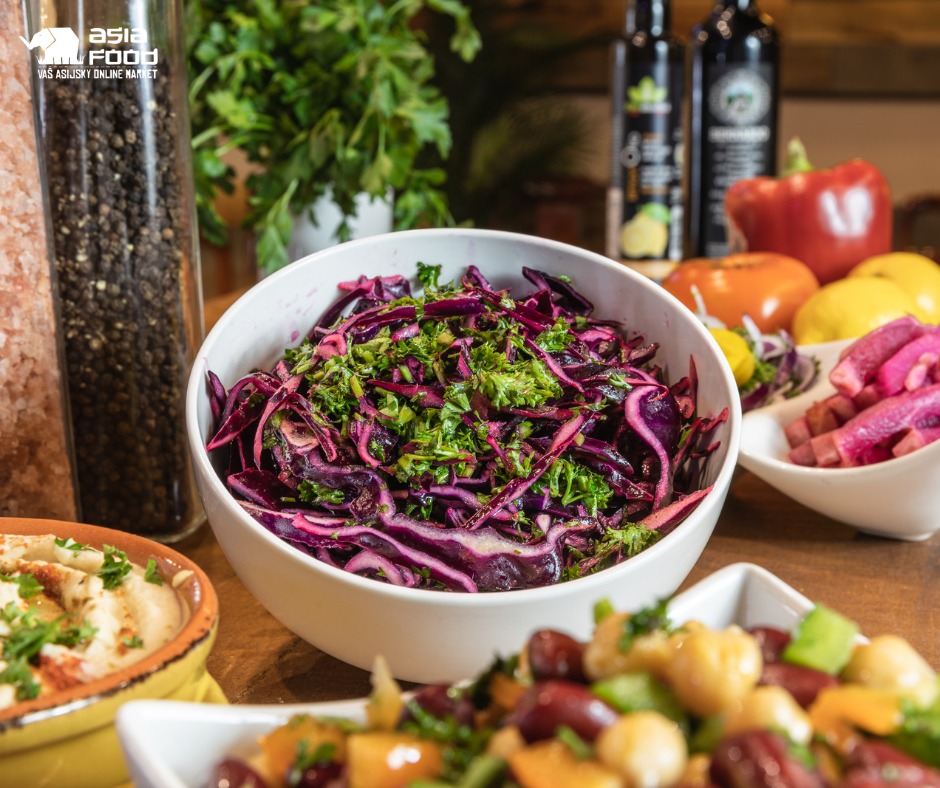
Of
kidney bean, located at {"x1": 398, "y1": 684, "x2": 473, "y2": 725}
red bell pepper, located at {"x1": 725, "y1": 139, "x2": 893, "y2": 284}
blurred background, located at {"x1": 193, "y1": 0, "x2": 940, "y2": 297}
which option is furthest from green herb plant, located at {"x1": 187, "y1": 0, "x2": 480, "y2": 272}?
blurred background, located at {"x1": 193, "y1": 0, "x2": 940, "y2": 297}

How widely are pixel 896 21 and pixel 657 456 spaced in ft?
14.7

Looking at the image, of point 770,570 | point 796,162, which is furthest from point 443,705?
point 796,162

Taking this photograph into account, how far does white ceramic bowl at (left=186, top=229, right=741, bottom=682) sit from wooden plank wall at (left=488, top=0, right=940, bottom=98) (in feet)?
12.2

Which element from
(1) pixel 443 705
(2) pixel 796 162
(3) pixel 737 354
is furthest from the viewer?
(2) pixel 796 162

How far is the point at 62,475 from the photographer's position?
39.5 inches

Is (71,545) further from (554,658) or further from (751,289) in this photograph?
(751,289)

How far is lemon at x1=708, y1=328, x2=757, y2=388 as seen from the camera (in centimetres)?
124

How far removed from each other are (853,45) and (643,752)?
4.76 meters

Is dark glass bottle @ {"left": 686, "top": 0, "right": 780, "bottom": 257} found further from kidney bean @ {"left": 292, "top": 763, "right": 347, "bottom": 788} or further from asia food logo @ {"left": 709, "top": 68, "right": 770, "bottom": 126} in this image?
kidney bean @ {"left": 292, "top": 763, "right": 347, "bottom": 788}

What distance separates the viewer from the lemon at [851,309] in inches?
54.9

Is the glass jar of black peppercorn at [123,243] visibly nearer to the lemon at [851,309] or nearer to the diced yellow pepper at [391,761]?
the diced yellow pepper at [391,761]

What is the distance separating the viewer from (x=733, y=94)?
1.97 m

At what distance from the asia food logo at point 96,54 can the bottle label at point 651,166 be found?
111 cm

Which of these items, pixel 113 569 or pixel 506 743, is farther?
pixel 113 569
